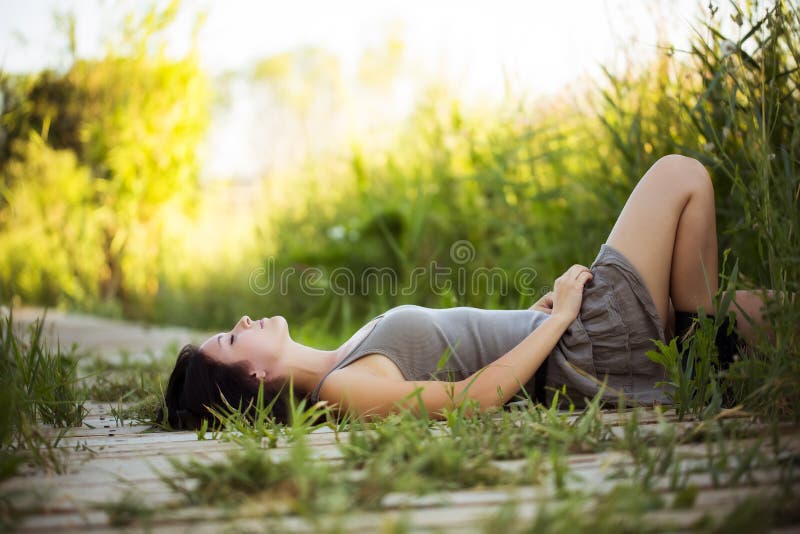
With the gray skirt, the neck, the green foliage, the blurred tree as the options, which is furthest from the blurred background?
the green foliage

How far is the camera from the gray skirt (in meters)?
2.01

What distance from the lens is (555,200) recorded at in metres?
3.78

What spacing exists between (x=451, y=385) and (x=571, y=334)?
0.48 m

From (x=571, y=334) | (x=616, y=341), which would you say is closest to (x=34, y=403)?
(x=571, y=334)

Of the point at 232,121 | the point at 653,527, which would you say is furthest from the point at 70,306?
the point at 232,121

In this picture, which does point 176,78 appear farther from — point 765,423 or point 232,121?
point 232,121

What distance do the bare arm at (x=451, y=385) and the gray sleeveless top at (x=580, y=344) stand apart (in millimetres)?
72

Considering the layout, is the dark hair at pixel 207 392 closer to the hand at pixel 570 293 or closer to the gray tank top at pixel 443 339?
Answer: the gray tank top at pixel 443 339

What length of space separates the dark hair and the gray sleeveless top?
0.68 ft

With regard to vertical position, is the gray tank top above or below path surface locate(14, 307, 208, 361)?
above

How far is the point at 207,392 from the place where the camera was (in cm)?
202

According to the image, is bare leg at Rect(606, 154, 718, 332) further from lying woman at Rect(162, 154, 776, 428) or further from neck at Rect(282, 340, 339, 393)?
neck at Rect(282, 340, 339, 393)

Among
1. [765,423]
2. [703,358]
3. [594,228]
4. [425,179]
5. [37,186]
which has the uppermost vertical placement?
[37,186]

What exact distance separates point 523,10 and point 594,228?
4.50 feet
